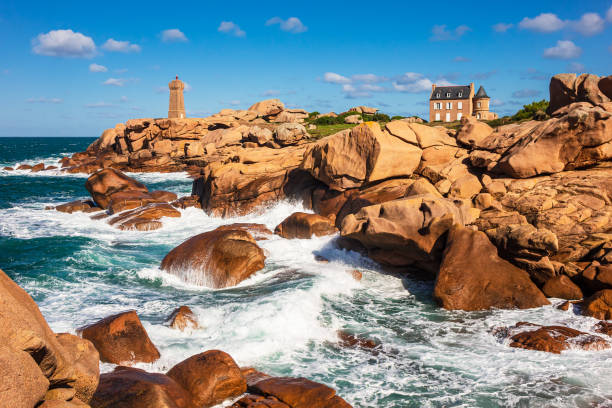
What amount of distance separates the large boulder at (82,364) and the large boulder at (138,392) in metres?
1.12

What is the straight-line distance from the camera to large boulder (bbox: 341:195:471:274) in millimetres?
15148

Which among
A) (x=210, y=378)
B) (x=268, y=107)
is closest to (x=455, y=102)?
(x=268, y=107)

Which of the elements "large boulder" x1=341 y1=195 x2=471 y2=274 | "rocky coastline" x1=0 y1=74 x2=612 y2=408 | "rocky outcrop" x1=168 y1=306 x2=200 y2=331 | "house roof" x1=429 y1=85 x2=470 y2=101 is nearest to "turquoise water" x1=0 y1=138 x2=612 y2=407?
"rocky outcrop" x1=168 y1=306 x2=200 y2=331

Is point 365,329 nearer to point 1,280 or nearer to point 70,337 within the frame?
point 70,337

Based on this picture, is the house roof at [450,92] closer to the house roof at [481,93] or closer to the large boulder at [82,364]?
the house roof at [481,93]

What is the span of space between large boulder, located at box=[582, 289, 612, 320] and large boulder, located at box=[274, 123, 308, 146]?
2921 cm

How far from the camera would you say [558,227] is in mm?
15125

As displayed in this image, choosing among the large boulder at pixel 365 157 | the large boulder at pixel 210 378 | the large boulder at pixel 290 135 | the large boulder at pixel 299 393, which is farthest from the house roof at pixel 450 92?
the large boulder at pixel 210 378

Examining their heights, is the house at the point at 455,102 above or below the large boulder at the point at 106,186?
above

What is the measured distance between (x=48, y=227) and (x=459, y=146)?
2355 centimetres

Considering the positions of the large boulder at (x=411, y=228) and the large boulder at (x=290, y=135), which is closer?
the large boulder at (x=411, y=228)

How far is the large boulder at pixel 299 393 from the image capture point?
8180mm

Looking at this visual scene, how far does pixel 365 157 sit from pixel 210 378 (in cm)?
1434

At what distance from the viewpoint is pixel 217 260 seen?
16.5 m
